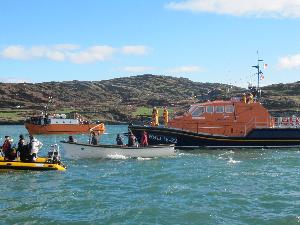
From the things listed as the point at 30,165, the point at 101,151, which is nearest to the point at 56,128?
the point at 101,151

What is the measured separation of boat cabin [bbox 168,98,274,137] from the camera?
34.6 m

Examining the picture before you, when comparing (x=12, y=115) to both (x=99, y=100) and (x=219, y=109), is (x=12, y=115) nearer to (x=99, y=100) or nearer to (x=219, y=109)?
(x=99, y=100)

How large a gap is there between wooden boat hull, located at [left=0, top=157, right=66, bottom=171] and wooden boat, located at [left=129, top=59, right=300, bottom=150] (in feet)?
36.6

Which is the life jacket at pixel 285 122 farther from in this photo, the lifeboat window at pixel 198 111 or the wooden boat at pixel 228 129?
the lifeboat window at pixel 198 111

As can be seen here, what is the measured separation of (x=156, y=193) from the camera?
61.2ft

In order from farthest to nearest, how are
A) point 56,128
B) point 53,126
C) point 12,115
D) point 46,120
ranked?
point 12,115, point 46,120, point 56,128, point 53,126

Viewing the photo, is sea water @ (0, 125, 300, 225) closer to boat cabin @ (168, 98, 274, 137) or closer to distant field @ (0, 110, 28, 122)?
boat cabin @ (168, 98, 274, 137)

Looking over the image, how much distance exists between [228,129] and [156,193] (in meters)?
17.2

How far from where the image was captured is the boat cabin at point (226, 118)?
1363 inches

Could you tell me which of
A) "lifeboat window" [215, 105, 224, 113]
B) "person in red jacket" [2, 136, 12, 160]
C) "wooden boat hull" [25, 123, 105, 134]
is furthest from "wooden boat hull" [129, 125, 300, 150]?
"wooden boat hull" [25, 123, 105, 134]

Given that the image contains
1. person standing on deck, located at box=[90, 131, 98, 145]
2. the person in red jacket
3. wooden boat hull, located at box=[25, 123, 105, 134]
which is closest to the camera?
the person in red jacket

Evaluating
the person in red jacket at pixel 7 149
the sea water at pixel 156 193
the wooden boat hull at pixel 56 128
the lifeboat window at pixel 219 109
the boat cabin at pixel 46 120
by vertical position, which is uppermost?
the lifeboat window at pixel 219 109

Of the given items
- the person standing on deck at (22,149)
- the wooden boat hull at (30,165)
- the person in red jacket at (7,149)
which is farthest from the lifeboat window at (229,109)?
the person in red jacket at (7,149)

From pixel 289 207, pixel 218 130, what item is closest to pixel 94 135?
pixel 218 130
